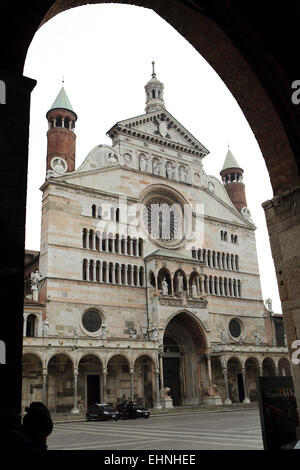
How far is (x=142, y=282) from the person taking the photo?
35062mm

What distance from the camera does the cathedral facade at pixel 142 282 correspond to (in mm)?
30016

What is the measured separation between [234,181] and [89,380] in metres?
27.6

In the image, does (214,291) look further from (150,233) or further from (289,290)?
(289,290)

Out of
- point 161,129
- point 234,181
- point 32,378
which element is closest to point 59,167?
point 161,129

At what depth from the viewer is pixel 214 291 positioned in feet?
128

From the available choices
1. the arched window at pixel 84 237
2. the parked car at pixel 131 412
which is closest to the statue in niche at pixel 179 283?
the arched window at pixel 84 237

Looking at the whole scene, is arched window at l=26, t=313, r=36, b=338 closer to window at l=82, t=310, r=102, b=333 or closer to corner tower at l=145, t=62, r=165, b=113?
window at l=82, t=310, r=102, b=333

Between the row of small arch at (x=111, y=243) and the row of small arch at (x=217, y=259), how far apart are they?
6.06 meters

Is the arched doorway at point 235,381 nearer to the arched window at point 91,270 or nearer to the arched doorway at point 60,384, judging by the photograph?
the arched window at point 91,270

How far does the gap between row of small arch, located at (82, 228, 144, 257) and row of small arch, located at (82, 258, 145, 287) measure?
1.10m

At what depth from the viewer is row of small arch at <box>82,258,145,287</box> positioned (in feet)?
107
